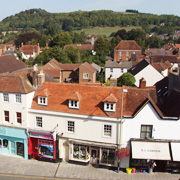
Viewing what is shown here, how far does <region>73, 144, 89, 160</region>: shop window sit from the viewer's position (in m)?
23.2

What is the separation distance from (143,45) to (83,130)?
103 meters

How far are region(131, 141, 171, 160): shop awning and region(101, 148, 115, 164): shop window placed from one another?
2.38 m

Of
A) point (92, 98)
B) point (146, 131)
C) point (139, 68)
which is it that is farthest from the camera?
point (139, 68)

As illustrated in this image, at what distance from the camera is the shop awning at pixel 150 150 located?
68.7ft

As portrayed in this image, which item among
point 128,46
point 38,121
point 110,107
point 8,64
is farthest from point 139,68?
point 128,46

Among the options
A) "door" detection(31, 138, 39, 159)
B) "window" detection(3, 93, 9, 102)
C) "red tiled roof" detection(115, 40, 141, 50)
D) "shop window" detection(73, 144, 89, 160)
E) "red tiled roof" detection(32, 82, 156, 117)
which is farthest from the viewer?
"red tiled roof" detection(115, 40, 141, 50)

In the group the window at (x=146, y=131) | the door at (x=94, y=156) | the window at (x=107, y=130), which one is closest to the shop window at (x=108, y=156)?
the door at (x=94, y=156)

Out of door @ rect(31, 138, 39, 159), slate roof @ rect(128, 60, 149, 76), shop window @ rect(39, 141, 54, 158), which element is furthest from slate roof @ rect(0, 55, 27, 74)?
shop window @ rect(39, 141, 54, 158)

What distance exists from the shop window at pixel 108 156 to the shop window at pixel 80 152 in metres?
1.62

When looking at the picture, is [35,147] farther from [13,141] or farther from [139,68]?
[139,68]

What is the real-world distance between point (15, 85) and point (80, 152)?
31.9 ft

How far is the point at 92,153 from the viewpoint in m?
23.5

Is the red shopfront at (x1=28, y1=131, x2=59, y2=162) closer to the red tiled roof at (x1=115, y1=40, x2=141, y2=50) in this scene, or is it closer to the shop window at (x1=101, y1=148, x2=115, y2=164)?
the shop window at (x1=101, y1=148, x2=115, y2=164)

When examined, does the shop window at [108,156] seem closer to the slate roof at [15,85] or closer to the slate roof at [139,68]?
the slate roof at [15,85]
